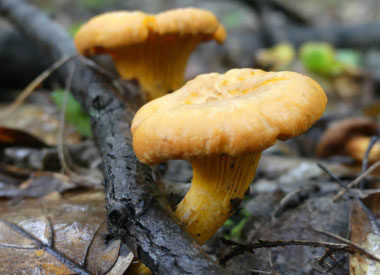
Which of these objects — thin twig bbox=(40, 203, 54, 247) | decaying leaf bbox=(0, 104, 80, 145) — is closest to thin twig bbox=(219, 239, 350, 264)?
thin twig bbox=(40, 203, 54, 247)

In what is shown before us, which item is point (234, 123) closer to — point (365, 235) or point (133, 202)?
point (133, 202)

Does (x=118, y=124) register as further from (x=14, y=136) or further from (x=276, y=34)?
(x=276, y=34)

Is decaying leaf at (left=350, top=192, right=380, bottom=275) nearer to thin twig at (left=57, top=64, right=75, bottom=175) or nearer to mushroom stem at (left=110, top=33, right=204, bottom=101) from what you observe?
mushroom stem at (left=110, top=33, right=204, bottom=101)

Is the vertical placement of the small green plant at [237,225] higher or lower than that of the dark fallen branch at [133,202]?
lower

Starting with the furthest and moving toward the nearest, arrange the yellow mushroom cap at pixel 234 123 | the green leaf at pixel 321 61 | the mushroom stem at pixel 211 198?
the green leaf at pixel 321 61, the mushroom stem at pixel 211 198, the yellow mushroom cap at pixel 234 123

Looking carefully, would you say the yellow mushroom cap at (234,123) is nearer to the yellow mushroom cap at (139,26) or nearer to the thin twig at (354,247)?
the thin twig at (354,247)

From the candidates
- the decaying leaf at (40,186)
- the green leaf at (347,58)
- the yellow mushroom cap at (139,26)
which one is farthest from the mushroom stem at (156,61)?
the green leaf at (347,58)
